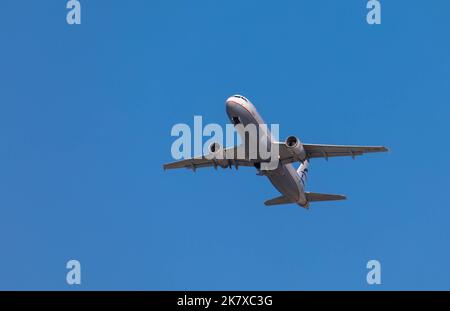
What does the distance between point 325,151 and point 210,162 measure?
1102 cm

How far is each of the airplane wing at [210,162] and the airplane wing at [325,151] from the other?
2700 mm

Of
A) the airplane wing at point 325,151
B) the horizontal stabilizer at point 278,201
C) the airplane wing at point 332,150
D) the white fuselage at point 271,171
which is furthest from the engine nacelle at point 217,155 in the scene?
the horizontal stabilizer at point 278,201

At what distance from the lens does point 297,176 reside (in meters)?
78.7

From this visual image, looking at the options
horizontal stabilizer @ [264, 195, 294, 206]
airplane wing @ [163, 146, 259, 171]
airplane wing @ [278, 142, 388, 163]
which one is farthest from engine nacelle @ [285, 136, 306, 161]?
horizontal stabilizer @ [264, 195, 294, 206]

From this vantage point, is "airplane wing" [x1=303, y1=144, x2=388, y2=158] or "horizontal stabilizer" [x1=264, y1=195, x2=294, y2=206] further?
"horizontal stabilizer" [x1=264, y1=195, x2=294, y2=206]

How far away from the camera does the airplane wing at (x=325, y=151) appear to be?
2859 inches

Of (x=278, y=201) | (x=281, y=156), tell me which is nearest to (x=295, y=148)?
(x=281, y=156)

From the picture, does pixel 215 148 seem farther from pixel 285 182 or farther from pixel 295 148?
pixel 295 148

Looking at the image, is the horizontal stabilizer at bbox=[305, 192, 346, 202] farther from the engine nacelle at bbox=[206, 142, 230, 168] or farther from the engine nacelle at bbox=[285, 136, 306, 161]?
the engine nacelle at bbox=[206, 142, 230, 168]

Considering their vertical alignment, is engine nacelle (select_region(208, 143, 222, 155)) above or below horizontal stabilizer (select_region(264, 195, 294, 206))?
above

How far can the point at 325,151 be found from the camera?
7388 cm

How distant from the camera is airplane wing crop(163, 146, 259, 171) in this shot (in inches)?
2961
